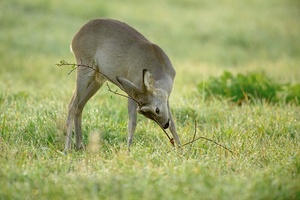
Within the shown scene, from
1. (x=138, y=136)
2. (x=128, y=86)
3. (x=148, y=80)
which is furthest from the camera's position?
(x=138, y=136)

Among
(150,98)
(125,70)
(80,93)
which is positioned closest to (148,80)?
(150,98)

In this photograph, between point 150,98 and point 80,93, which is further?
point 80,93

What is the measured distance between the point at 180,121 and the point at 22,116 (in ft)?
6.90

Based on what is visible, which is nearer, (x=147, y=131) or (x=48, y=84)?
(x=147, y=131)

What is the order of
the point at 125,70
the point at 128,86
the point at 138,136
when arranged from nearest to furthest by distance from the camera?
the point at 128,86, the point at 125,70, the point at 138,136

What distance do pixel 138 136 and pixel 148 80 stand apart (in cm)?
127

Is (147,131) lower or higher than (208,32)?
lower

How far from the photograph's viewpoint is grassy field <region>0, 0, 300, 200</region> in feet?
15.7

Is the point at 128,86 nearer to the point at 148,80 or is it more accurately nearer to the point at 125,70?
the point at 148,80

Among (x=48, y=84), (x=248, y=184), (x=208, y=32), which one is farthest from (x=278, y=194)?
(x=208, y=32)

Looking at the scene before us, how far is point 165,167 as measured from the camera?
17.7 feet

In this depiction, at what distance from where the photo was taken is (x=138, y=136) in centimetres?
705

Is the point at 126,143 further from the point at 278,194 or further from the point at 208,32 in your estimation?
the point at 208,32

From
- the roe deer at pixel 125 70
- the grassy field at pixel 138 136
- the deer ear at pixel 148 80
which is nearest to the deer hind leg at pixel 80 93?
the roe deer at pixel 125 70
